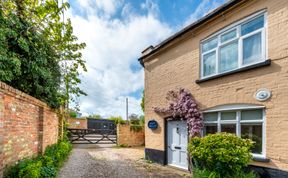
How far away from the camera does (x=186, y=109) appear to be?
8273mm

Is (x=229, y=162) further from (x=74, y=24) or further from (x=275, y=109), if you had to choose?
(x=74, y=24)

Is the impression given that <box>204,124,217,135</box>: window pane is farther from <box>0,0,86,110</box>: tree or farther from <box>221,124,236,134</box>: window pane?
<box>0,0,86,110</box>: tree

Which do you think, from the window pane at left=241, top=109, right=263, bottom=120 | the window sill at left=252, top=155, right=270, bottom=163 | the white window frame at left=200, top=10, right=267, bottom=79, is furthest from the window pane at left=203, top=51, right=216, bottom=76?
the window sill at left=252, top=155, right=270, bottom=163

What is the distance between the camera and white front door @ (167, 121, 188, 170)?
883 centimetres

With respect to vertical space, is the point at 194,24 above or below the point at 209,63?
above

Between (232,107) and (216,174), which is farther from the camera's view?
(232,107)

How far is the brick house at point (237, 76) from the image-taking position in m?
5.56

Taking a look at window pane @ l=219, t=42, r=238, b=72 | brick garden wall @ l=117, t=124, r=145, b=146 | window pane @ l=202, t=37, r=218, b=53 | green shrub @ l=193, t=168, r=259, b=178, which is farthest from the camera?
brick garden wall @ l=117, t=124, r=145, b=146

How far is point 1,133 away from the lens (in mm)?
4277

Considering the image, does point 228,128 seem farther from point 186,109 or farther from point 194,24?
point 194,24

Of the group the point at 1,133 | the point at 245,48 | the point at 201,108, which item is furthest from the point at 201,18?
the point at 1,133

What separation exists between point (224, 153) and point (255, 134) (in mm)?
1532

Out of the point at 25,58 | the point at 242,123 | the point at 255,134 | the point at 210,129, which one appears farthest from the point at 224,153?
the point at 25,58

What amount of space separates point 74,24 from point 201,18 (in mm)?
8428
